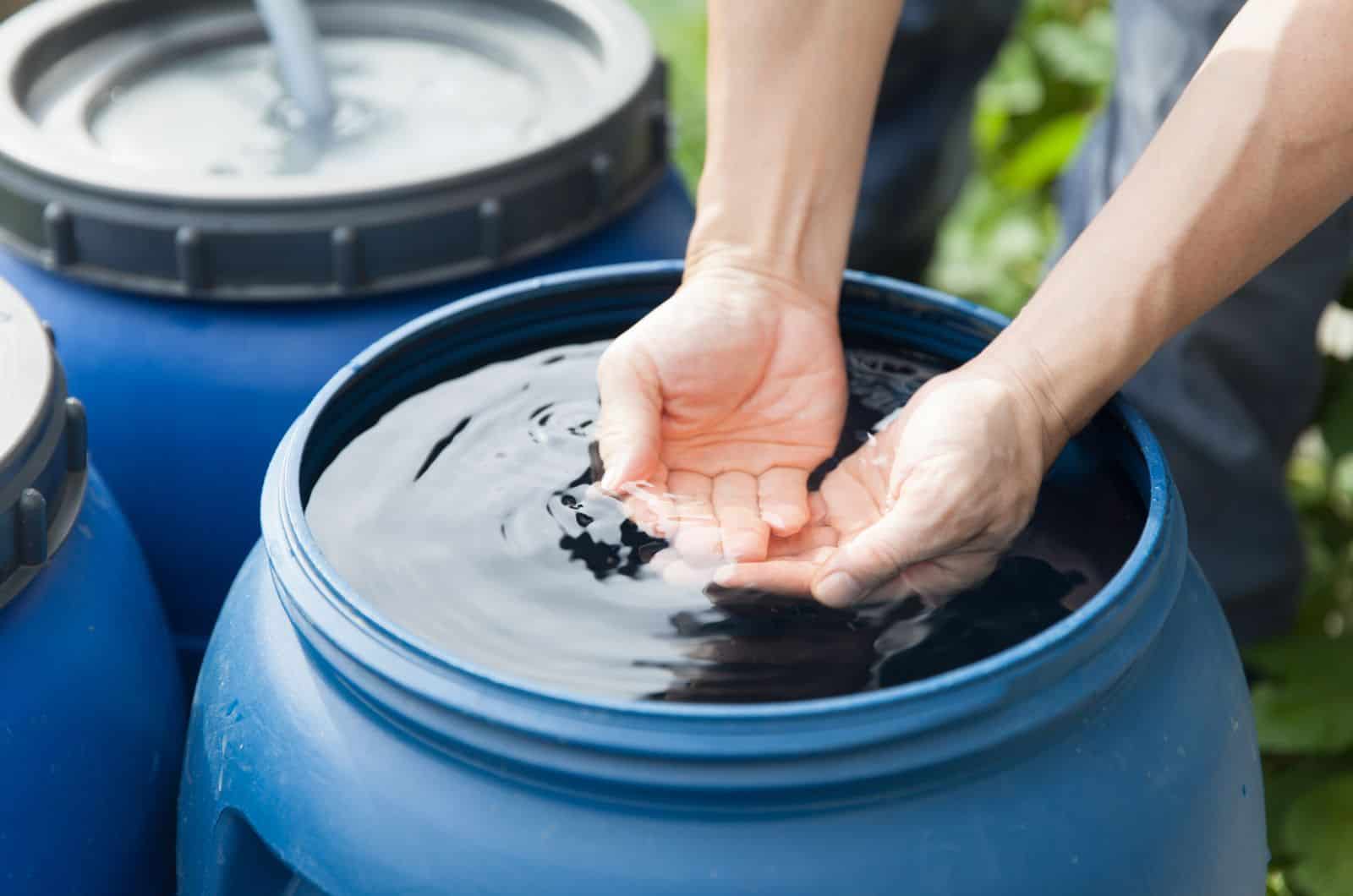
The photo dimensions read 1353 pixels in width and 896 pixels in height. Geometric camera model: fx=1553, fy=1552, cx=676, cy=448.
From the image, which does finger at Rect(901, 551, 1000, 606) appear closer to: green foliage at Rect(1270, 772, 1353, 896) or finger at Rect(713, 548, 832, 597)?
finger at Rect(713, 548, 832, 597)

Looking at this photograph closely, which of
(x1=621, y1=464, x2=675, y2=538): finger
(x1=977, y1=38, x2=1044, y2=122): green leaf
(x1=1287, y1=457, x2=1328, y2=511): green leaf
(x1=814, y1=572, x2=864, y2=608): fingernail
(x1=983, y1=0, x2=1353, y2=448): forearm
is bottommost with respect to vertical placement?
(x1=1287, y1=457, x2=1328, y2=511): green leaf

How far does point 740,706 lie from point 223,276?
0.86m

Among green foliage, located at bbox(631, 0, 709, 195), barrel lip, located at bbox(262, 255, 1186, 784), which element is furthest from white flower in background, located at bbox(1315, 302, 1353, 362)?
barrel lip, located at bbox(262, 255, 1186, 784)

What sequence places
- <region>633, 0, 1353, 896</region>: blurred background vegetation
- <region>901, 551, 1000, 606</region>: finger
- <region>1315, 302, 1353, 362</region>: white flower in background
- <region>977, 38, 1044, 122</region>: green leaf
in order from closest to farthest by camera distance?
<region>901, 551, 1000, 606</region>: finger, <region>633, 0, 1353, 896</region>: blurred background vegetation, <region>1315, 302, 1353, 362</region>: white flower in background, <region>977, 38, 1044, 122</region>: green leaf

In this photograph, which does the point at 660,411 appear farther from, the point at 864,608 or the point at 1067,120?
the point at 1067,120

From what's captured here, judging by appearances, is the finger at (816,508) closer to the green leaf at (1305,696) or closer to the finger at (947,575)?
the finger at (947,575)

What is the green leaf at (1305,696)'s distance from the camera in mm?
2025

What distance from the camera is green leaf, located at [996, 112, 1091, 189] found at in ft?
10.6

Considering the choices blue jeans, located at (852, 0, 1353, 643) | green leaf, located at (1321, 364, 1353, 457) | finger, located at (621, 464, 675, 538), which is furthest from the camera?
green leaf, located at (1321, 364, 1353, 457)

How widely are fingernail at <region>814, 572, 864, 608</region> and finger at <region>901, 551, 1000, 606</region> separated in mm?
58

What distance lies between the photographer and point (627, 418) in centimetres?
138

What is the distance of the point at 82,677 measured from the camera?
1255mm

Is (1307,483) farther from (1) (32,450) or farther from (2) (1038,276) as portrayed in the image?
(1) (32,450)

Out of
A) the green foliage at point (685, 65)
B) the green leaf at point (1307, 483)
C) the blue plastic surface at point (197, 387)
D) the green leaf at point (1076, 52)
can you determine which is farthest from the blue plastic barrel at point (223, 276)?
the green leaf at point (1076, 52)
